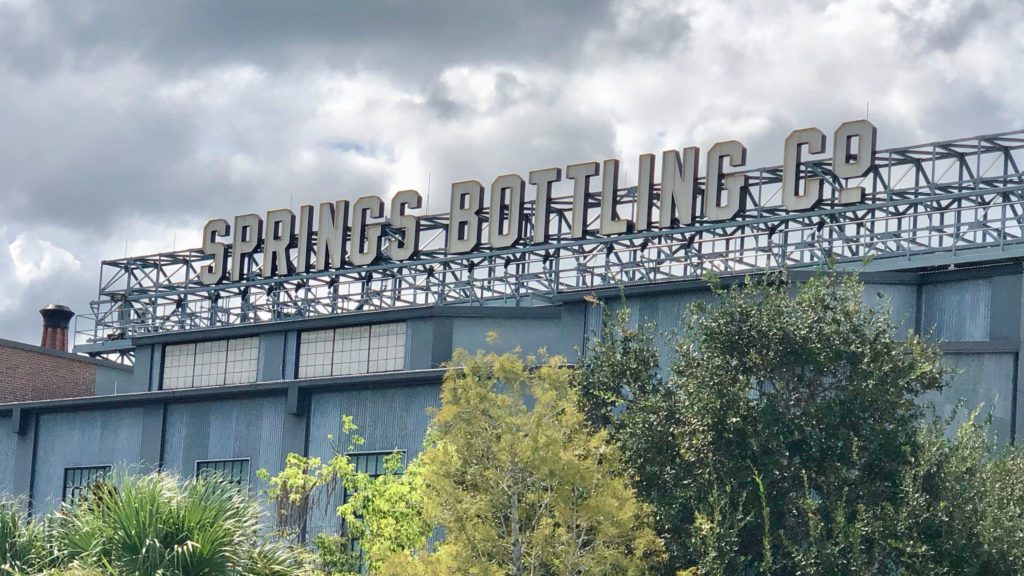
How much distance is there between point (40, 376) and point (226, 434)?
20.4 meters

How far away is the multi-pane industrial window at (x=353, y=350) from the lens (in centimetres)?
4994

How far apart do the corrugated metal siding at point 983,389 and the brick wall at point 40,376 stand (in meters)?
41.3

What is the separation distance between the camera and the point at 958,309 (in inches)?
1613

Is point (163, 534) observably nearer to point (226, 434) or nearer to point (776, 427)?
point (776, 427)

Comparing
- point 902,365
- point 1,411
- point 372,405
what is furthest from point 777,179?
point 1,411

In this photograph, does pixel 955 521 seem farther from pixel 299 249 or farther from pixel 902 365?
pixel 299 249

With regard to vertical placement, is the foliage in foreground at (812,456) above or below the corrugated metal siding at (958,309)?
below

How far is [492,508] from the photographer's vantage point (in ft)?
99.2

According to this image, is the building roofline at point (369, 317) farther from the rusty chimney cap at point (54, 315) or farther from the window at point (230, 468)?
the rusty chimney cap at point (54, 315)

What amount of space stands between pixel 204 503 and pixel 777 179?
30.5 metres

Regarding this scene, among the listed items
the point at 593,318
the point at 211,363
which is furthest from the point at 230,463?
the point at 593,318

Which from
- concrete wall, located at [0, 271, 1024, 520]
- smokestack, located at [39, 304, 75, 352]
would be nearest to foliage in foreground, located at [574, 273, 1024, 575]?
concrete wall, located at [0, 271, 1024, 520]

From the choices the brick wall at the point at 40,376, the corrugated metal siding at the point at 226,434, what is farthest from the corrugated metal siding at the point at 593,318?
the brick wall at the point at 40,376

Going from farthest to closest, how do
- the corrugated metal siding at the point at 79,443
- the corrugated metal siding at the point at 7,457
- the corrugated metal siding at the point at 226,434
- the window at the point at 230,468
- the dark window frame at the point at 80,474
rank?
1. the corrugated metal siding at the point at 7,457
2. the corrugated metal siding at the point at 79,443
3. the dark window frame at the point at 80,474
4. the window at the point at 230,468
5. the corrugated metal siding at the point at 226,434
